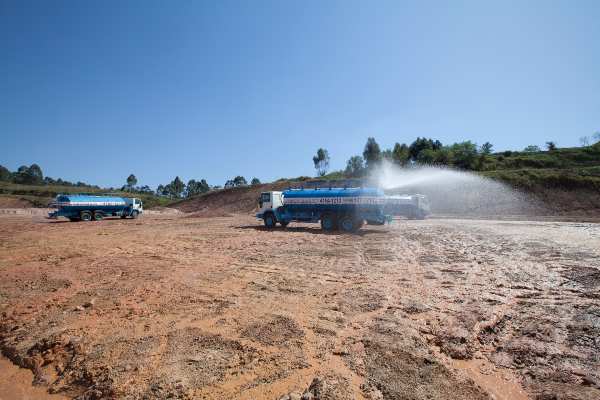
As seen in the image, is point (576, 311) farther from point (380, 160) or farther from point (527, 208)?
point (380, 160)

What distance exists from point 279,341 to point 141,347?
2.02m

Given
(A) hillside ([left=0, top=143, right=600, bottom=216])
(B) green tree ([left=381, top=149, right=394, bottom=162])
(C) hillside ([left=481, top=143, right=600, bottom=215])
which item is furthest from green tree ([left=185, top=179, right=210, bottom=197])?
(C) hillside ([left=481, top=143, right=600, bottom=215])

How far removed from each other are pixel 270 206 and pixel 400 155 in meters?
46.6

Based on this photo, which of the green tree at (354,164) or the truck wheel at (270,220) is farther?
the green tree at (354,164)

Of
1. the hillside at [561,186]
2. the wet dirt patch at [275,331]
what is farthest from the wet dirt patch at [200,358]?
the hillside at [561,186]

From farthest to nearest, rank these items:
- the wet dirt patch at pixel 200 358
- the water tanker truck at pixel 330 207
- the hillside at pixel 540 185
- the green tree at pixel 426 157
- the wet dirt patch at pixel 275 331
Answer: the green tree at pixel 426 157 < the hillside at pixel 540 185 < the water tanker truck at pixel 330 207 < the wet dirt patch at pixel 275 331 < the wet dirt patch at pixel 200 358

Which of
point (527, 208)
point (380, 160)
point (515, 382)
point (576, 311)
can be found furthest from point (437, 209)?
point (515, 382)

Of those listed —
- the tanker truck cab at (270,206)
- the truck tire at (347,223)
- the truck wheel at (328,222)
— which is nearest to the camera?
the truck tire at (347,223)

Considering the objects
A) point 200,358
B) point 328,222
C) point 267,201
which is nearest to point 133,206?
point 267,201

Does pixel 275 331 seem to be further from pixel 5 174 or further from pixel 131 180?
pixel 5 174

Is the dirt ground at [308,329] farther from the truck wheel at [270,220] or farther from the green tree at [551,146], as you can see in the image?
the green tree at [551,146]

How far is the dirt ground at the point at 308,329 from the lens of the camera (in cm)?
369

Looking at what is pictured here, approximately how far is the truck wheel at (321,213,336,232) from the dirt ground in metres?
10.2

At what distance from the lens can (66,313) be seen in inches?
233
